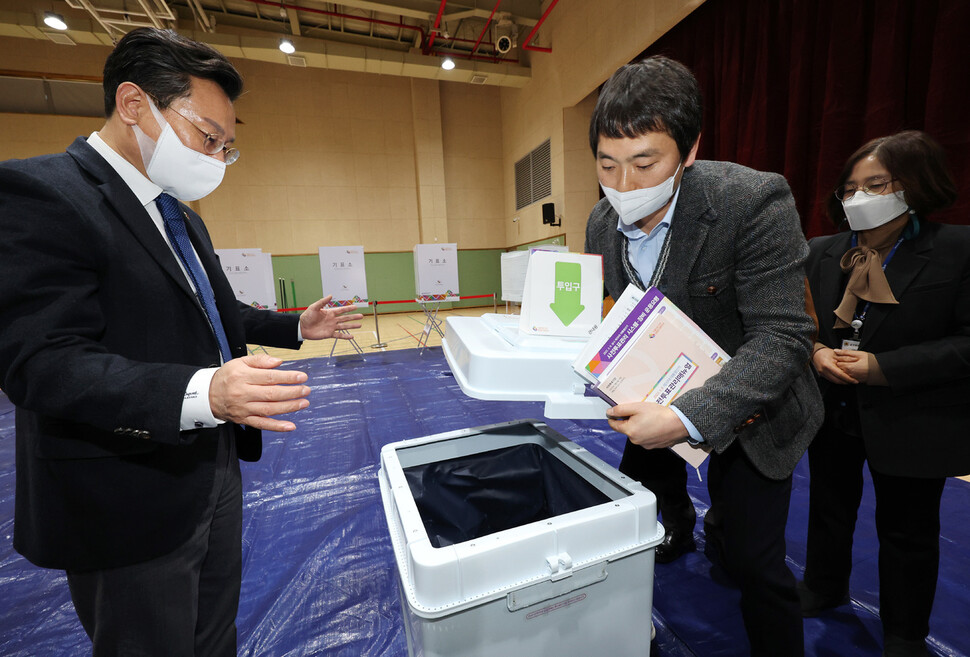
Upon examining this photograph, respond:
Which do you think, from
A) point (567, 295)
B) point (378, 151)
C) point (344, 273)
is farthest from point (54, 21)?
point (567, 295)

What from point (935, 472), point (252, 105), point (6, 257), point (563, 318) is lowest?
point (935, 472)

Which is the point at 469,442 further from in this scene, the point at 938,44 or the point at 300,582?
the point at 938,44

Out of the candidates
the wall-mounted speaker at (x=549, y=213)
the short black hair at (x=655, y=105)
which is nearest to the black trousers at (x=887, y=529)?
the short black hair at (x=655, y=105)

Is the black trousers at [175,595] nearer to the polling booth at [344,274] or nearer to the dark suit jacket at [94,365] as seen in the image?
the dark suit jacket at [94,365]

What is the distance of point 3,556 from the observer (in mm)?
1494

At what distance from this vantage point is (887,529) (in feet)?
3.23

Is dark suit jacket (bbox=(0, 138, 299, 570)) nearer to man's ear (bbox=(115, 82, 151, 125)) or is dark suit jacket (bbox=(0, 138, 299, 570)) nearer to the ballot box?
man's ear (bbox=(115, 82, 151, 125))

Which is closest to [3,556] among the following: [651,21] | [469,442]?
[469,442]

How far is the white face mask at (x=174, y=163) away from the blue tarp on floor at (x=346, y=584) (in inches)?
48.5

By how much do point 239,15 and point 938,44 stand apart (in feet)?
30.5

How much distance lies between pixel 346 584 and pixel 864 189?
196 cm

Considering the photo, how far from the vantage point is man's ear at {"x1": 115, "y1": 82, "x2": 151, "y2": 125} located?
0.72m

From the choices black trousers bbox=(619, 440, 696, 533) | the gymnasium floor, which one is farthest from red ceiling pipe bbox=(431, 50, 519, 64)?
black trousers bbox=(619, 440, 696, 533)

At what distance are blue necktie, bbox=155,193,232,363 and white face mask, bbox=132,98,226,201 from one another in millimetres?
34
